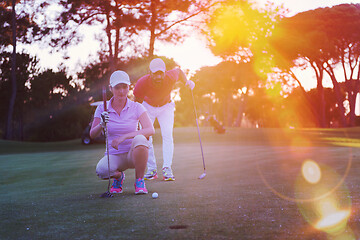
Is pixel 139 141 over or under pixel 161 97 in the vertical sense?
under

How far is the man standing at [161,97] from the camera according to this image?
22.0 ft

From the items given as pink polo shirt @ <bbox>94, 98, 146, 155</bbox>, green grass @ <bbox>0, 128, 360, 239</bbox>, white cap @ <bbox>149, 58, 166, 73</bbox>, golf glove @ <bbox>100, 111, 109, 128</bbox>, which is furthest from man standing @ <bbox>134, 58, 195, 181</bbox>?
golf glove @ <bbox>100, 111, 109, 128</bbox>

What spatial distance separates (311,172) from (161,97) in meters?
3.16

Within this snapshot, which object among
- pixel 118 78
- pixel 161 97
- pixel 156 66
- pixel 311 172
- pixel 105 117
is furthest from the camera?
pixel 311 172

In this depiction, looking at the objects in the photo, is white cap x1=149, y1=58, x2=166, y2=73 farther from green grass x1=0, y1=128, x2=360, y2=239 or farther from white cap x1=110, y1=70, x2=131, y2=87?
green grass x1=0, y1=128, x2=360, y2=239

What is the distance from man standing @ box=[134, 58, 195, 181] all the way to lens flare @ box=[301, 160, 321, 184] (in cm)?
215

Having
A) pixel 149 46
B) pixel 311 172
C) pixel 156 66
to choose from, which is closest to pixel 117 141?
pixel 156 66

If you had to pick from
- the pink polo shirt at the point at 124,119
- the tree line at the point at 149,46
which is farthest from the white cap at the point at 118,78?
the tree line at the point at 149,46

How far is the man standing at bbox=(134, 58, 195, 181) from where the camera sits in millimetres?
6720

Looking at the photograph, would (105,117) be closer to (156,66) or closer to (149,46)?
(156,66)

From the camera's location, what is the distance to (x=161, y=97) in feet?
23.3

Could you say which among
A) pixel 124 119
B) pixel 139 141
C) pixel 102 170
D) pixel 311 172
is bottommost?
pixel 311 172

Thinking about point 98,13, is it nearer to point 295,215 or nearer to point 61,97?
point 61,97

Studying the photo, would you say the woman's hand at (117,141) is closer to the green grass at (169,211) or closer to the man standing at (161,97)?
the green grass at (169,211)
